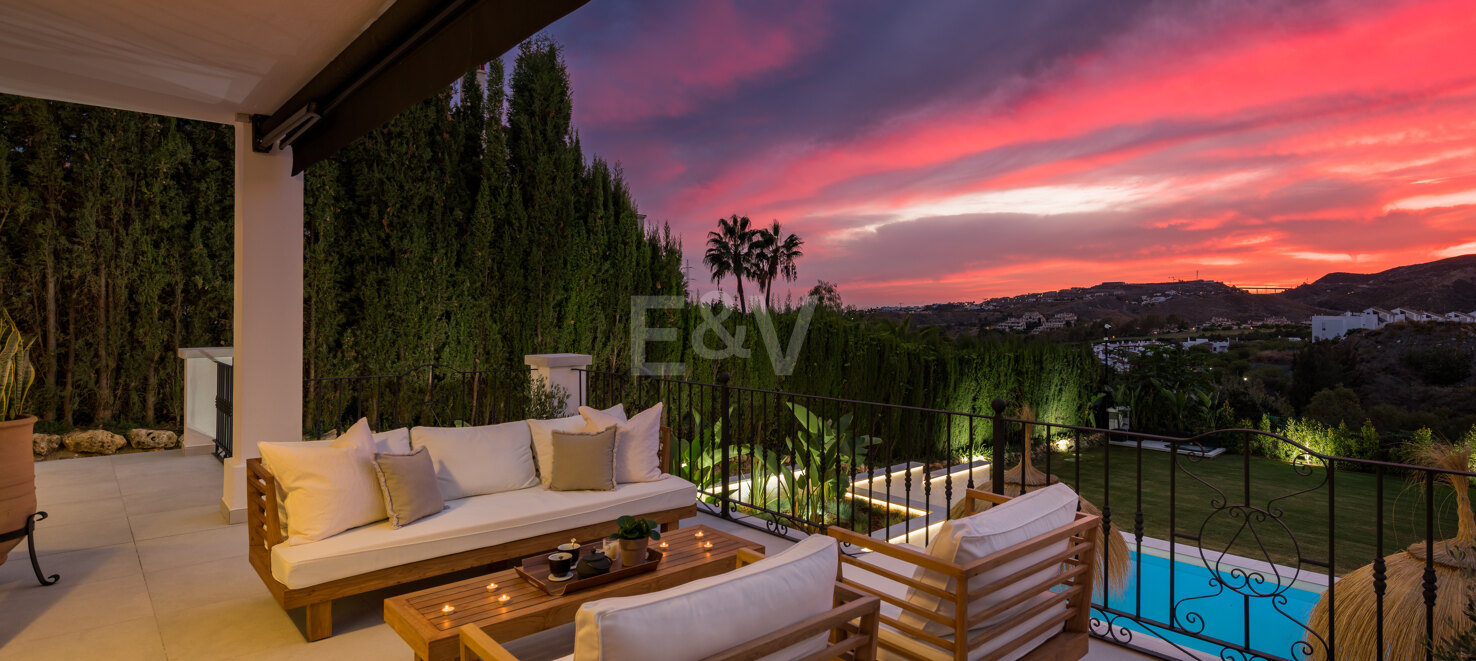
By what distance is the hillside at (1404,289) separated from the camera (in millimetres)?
12578

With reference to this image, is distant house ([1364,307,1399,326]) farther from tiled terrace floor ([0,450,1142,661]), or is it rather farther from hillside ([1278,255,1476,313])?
tiled terrace floor ([0,450,1142,661])

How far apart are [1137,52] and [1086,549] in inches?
472

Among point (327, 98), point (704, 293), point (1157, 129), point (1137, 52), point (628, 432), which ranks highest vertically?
point (1137, 52)

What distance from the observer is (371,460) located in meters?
3.30

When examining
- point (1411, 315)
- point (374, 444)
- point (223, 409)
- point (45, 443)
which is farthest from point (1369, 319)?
point (45, 443)

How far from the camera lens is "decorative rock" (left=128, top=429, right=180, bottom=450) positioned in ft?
23.4

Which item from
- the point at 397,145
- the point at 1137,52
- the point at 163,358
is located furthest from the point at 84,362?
the point at 1137,52

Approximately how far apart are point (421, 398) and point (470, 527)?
487cm

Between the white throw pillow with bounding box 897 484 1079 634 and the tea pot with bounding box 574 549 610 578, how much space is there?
1175 mm

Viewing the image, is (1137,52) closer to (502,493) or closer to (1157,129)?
(1157,129)

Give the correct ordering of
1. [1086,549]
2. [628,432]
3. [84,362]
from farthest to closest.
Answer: [84,362] → [628,432] → [1086,549]

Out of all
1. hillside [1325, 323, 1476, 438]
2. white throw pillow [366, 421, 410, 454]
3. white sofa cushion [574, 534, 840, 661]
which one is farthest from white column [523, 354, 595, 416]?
hillside [1325, 323, 1476, 438]

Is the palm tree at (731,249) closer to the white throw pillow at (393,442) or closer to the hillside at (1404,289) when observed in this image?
the hillside at (1404,289)

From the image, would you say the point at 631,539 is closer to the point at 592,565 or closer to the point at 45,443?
the point at 592,565
